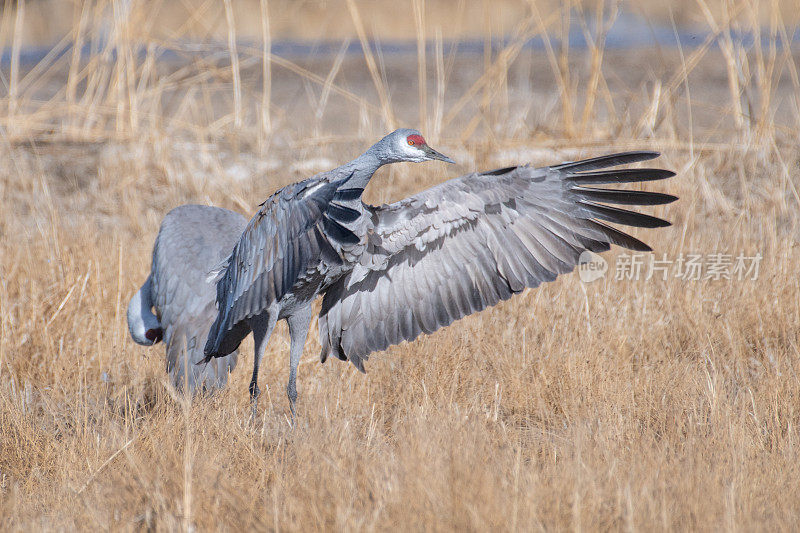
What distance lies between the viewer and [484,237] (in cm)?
397

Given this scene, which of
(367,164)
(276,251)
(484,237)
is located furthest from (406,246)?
(276,251)

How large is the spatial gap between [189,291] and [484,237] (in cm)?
161

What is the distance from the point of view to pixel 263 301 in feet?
11.9

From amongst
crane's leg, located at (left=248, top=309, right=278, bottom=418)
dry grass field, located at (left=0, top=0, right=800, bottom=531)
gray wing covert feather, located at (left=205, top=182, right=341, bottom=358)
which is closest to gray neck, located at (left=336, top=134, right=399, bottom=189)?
gray wing covert feather, located at (left=205, top=182, right=341, bottom=358)

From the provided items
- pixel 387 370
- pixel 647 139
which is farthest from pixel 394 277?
pixel 647 139

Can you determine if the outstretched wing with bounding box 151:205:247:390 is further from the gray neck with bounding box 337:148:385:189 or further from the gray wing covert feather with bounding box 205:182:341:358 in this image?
the gray neck with bounding box 337:148:385:189

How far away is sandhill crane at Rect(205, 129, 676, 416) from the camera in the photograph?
3.56 m

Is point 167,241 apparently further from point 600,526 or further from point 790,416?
point 790,416

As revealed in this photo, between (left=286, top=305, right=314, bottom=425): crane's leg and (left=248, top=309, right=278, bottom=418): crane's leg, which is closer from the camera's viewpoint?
(left=248, top=309, right=278, bottom=418): crane's leg

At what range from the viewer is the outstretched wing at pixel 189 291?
4.47 m

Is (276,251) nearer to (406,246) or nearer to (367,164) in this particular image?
(367,164)

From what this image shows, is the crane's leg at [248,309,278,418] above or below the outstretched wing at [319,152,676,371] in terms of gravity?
below

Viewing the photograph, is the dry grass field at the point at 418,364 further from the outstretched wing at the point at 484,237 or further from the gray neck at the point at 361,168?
the gray neck at the point at 361,168

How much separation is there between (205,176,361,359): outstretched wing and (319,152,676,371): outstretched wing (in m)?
0.42
